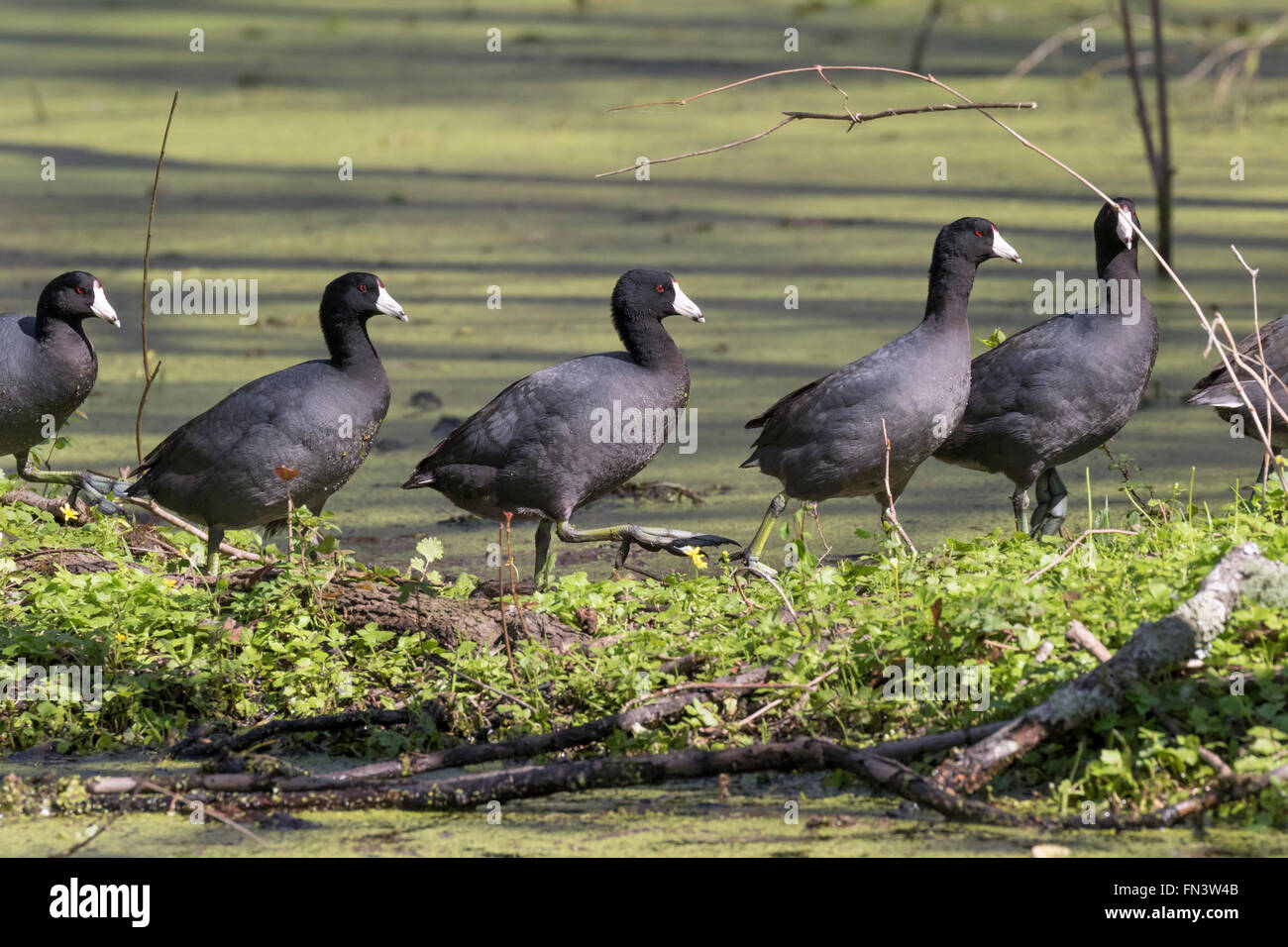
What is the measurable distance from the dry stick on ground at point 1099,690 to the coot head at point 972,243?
1.76 meters

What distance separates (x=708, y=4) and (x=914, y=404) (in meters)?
13.0

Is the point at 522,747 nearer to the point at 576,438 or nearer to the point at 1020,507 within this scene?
the point at 576,438

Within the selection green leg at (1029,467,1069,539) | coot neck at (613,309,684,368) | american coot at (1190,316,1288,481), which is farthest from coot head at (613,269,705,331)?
american coot at (1190,316,1288,481)

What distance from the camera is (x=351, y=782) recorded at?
11.7 ft

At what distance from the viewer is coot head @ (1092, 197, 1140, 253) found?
507cm

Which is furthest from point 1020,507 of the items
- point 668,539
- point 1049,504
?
point 668,539

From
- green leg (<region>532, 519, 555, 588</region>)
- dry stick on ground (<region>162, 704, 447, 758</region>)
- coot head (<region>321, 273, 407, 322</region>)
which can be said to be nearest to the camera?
dry stick on ground (<region>162, 704, 447, 758</region>)

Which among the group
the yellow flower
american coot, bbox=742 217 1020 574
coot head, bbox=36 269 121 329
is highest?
coot head, bbox=36 269 121 329

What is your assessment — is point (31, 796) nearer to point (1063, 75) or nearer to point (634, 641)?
point (634, 641)

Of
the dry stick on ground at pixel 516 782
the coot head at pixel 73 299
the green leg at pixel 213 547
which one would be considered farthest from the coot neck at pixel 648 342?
the coot head at pixel 73 299

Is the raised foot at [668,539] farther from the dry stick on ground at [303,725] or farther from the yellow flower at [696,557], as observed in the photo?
the dry stick on ground at [303,725]

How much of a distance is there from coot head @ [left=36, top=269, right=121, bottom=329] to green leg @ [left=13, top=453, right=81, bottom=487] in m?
0.51

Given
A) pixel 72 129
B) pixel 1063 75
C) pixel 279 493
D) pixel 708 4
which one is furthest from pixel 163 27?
pixel 279 493

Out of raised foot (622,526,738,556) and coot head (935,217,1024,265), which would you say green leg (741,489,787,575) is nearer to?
raised foot (622,526,738,556)
